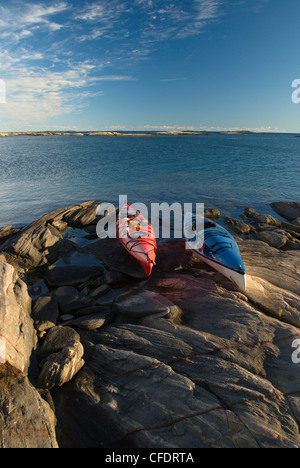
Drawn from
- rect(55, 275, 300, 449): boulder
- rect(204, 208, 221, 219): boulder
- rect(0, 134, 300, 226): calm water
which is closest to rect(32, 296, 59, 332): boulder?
rect(55, 275, 300, 449): boulder

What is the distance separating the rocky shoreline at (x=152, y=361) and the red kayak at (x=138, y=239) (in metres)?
0.78

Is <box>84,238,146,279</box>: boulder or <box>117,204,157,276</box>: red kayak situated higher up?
<box>117,204,157,276</box>: red kayak

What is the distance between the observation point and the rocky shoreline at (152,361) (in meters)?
4.20

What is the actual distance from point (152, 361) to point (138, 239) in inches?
246

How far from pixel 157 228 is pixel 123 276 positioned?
6.40 metres

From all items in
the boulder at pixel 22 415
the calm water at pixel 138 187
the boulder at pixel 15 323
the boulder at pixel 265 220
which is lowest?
the boulder at pixel 22 415

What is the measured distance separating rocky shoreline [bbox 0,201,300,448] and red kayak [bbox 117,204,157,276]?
78 cm

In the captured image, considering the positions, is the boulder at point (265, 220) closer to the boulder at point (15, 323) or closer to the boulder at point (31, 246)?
the boulder at point (31, 246)

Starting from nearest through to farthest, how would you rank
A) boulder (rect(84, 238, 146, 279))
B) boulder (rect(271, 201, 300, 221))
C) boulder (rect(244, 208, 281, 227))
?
boulder (rect(84, 238, 146, 279)) → boulder (rect(244, 208, 281, 227)) → boulder (rect(271, 201, 300, 221))

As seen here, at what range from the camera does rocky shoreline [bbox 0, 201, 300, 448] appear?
165 inches

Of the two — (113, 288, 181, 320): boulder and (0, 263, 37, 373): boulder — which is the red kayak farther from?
(0, 263, 37, 373): boulder

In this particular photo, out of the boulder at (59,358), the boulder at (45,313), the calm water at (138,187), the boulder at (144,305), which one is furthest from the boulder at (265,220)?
the boulder at (59,358)

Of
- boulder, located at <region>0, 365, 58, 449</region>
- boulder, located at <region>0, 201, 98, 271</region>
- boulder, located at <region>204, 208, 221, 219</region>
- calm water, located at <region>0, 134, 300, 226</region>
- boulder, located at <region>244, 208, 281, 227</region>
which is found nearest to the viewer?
boulder, located at <region>0, 365, 58, 449</region>
